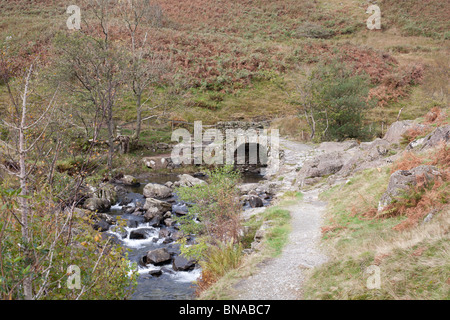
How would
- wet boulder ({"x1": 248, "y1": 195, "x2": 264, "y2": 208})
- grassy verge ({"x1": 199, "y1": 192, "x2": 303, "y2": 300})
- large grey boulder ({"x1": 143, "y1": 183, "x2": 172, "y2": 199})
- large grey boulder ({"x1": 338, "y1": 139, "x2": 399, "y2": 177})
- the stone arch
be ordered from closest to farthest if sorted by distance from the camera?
1. grassy verge ({"x1": 199, "y1": 192, "x2": 303, "y2": 300})
2. large grey boulder ({"x1": 338, "y1": 139, "x2": 399, "y2": 177})
3. wet boulder ({"x1": 248, "y1": 195, "x2": 264, "y2": 208})
4. large grey boulder ({"x1": 143, "y1": 183, "x2": 172, "y2": 199})
5. the stone arch

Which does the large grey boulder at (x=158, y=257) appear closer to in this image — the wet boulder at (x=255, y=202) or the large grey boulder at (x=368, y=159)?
the wet boulder at (x=255, y=202)

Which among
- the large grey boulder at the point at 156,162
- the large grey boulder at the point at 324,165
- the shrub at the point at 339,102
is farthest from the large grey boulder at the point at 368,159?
the large grey boulder at the point at 156,162

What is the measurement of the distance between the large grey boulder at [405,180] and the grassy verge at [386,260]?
1.90ft

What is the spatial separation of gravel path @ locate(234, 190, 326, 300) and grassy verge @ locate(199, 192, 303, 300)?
0.47 ft

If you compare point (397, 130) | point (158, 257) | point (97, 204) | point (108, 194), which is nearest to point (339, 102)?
point (397, 130)

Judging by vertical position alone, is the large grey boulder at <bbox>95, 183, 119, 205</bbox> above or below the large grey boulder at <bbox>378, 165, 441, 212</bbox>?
below

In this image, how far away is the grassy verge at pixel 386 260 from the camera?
4.29 meters

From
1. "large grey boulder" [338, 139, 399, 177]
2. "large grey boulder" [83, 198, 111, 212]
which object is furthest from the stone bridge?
"large grey boulder" [83, 198, 111, 212]

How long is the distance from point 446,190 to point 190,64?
3323 cm

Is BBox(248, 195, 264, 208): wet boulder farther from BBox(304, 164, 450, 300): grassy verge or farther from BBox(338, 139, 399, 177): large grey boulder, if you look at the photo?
BBox(304, 164, 450, 300): grassy verge

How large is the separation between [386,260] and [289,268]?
1.80 metres

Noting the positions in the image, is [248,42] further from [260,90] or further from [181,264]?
[181,264]

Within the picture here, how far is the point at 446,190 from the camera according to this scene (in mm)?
6566

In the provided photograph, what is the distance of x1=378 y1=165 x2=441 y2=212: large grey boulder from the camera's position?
284 inches
